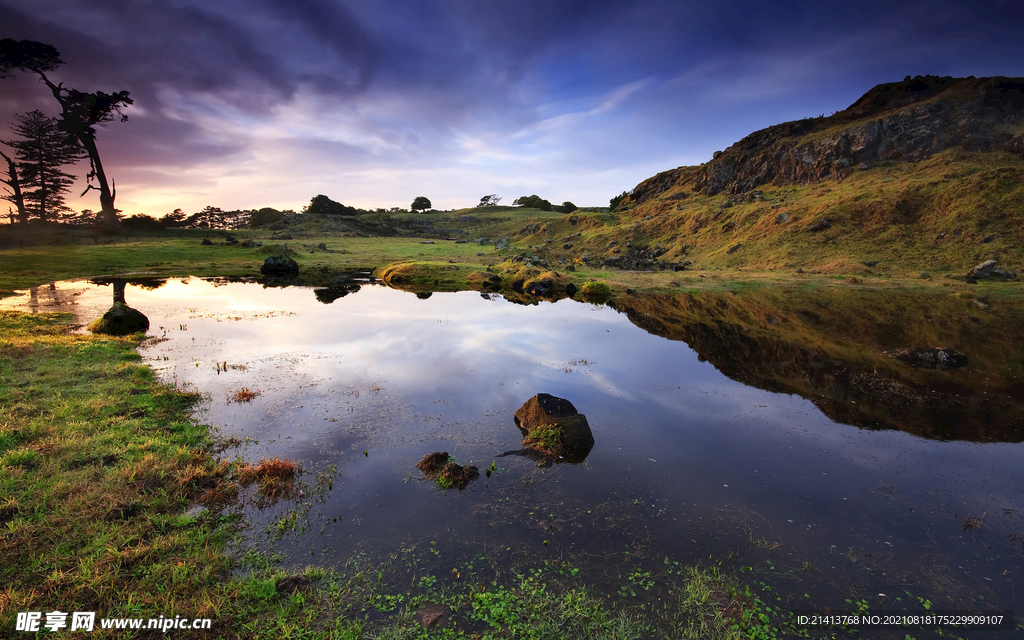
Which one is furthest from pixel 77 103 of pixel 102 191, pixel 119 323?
pixel 119 323

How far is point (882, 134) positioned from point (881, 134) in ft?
0.44

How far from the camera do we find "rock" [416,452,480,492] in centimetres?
981

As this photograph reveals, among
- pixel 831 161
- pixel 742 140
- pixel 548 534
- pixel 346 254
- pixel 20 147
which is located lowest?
pixel 548 534

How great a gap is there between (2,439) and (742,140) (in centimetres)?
11394

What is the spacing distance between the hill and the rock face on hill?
209mm

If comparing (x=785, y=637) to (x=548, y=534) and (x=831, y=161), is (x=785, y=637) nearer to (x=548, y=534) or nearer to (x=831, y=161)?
(x=548, y=534)

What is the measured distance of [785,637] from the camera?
6043mm

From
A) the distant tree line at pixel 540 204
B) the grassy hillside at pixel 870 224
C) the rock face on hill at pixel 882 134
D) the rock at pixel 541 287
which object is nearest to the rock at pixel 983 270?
the grassy hillside at pixel 870 224

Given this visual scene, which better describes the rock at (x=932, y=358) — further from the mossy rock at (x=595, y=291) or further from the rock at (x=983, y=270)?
the rock at (x=983, y=270)

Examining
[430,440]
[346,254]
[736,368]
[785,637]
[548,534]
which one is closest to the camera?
[785,637]

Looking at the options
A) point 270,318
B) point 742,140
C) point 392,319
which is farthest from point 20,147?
point 742,140

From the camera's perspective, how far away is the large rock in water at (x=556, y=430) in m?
11.4

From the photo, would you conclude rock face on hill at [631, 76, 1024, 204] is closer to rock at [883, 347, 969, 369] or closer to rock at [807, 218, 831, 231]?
rock at [807, 218, 831, 231]

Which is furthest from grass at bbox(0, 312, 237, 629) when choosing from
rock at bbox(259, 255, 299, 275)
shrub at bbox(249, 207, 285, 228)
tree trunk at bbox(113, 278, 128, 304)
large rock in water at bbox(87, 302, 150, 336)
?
shrub at bbox(249, 207, 285, 228)
